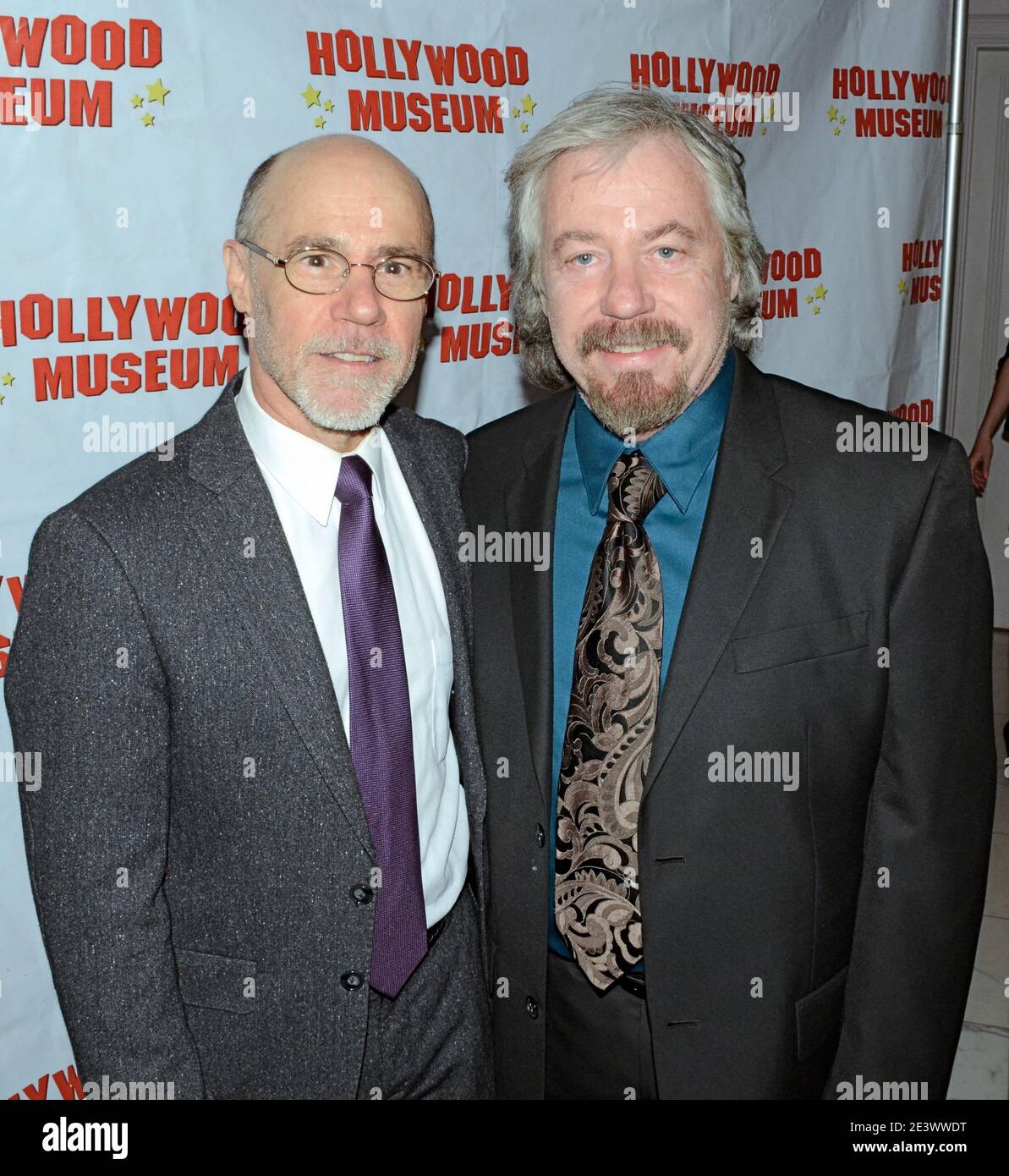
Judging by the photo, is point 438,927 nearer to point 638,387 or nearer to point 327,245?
point 638,387

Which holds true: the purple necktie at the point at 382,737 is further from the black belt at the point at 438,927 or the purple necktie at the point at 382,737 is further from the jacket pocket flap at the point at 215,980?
the jacket pocket flap at the point at 215,980

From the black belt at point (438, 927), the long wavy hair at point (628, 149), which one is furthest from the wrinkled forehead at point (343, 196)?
the black belt at point (438, 927)

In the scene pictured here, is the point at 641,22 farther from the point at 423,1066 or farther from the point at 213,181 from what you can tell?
the point at 423,1066

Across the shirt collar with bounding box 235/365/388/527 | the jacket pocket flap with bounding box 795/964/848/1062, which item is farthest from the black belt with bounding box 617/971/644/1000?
the shirt collar with bounding box 235/365/388/527

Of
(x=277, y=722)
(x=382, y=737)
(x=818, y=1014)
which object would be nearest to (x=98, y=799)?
(x=277, y=722)

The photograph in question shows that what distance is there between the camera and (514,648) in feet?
6.56

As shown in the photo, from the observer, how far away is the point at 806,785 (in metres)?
1.87

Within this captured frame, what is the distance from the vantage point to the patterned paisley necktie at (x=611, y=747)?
1.87 m

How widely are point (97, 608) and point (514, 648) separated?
653 millimetres

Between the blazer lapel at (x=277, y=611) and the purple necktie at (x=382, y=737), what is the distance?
53 mm

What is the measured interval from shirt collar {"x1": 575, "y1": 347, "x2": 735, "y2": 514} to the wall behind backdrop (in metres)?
0.87

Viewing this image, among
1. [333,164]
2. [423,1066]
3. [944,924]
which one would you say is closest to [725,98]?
[333,164]

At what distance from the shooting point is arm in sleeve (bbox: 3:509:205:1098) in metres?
1.66

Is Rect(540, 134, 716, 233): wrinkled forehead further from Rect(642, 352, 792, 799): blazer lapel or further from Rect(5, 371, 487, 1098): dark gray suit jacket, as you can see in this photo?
Rect(5, 371, 487, 1098): dark gray suit jacket
